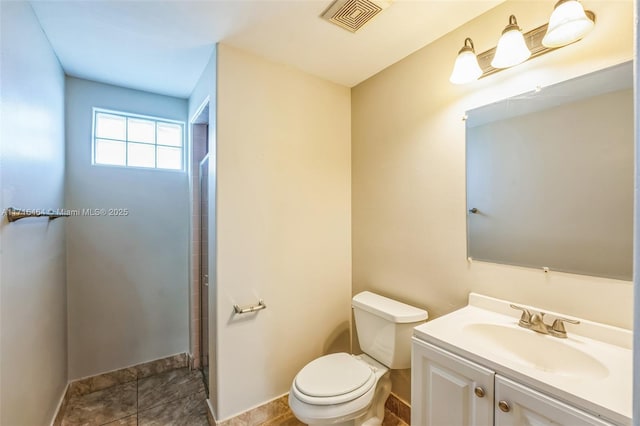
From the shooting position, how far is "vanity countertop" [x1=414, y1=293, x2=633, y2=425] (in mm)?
768

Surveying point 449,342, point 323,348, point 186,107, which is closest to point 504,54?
point 449,342

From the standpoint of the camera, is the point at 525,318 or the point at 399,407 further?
the point at 399,407

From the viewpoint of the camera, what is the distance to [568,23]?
1015 millimetres

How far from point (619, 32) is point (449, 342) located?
1342 mm

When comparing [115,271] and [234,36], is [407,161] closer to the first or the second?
[234,36]

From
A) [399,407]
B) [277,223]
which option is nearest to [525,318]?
[399,407]

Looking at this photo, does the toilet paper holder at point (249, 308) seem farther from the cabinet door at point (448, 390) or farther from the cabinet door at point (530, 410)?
the cabinet door at point (530, 410)

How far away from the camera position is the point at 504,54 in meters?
1.18

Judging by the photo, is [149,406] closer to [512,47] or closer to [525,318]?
[525,318]

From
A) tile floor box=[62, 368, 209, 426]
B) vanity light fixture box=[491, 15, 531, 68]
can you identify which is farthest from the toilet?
vanity light fixture box=[491, 15, 531, 68]

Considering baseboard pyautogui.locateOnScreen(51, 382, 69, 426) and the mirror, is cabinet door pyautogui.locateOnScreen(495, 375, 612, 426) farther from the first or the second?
baseboard pyautogui.locateOnScreen(51, 382, 69, 426)

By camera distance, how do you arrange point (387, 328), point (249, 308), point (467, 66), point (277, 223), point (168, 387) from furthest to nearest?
1. point (168, 387)
2. point (277, 223)
3. point (249, 308)
4. point (387, 328)
5. point (467, 66)

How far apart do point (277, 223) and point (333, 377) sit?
3.19 ft

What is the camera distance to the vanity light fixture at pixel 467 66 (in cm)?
130
